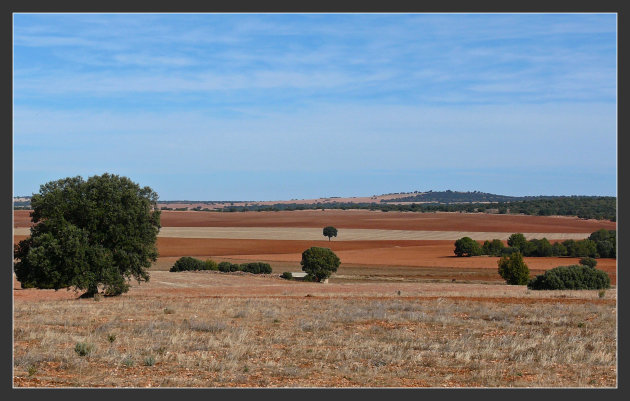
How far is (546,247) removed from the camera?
103 metres

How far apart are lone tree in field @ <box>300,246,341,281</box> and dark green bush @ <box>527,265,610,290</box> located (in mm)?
34096

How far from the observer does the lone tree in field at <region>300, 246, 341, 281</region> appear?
7562 centimetres

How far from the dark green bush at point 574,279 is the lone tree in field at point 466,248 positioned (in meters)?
60.2

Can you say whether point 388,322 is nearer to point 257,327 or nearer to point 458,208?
point 257,327

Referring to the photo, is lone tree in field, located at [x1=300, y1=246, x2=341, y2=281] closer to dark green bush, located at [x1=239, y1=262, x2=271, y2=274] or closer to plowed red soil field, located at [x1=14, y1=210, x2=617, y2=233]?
dark green bush, located at [x1=239, y1=262, x2=271, y2=274]

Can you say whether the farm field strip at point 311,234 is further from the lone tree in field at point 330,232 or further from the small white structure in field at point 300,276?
the small white structure in field at point 300,276

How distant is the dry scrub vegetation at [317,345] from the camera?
47.1ft

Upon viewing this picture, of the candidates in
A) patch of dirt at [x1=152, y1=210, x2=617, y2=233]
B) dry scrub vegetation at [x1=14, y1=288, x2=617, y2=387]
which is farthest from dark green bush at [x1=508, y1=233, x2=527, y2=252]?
dry scrub vegetation at [x1=14, y1=288, x2=617, y2=387]

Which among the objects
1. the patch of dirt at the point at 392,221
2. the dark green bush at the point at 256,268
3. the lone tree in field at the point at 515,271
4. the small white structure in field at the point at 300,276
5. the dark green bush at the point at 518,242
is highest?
the patch of dirt at the point at 392,221

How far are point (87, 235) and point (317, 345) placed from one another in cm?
2131

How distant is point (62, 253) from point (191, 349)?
65.9 feet

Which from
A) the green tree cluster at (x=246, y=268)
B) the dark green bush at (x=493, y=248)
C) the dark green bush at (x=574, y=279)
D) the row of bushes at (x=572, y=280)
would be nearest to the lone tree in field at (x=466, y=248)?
the dark green bush at (x=493, y=248)

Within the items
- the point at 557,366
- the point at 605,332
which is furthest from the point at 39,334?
the point at 605,332

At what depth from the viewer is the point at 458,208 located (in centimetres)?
19438
